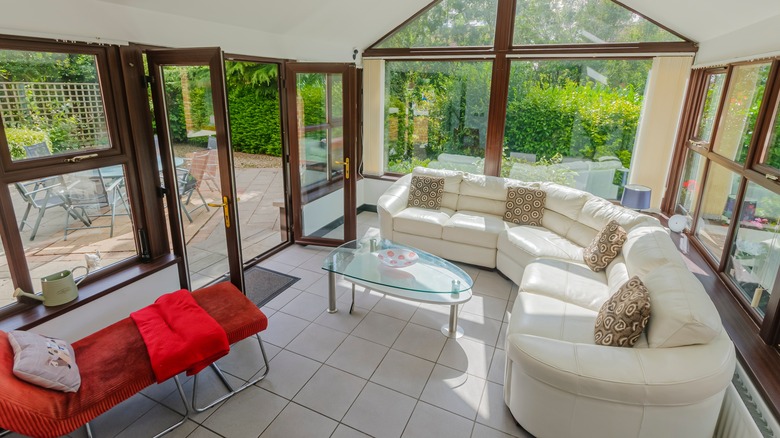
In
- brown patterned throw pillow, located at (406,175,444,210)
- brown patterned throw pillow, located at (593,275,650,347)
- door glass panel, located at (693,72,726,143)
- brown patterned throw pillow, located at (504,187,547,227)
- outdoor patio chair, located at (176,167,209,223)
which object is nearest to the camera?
brown patterned throw pillow, located at (593,275,650,347)

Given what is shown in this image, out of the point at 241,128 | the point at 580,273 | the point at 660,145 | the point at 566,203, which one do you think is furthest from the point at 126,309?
the point at 241,128

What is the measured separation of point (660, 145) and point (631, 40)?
1.17 m

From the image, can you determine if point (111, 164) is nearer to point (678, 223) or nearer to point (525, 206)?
point (525, 206)

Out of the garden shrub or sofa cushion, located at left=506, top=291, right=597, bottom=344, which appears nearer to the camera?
the garden shrub

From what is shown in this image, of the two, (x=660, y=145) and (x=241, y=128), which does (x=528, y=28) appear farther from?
(x=241, y=128)

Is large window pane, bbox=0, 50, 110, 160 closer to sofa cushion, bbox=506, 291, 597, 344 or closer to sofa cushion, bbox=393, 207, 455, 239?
sofa cushion, bbox=393, 207, 455, 239

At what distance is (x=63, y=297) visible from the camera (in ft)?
8.66

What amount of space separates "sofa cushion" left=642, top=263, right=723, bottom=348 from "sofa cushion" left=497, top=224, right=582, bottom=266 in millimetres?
1277

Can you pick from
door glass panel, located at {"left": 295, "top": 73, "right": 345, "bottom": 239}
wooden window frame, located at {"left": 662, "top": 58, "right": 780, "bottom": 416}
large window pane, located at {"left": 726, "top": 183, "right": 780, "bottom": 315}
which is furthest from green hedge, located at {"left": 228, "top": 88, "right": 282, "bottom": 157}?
large window pane, located at {"left": 726, "top": 183, "right": 780, "bottom": 315}

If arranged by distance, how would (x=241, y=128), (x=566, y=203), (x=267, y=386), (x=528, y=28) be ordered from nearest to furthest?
(x=267, y=386), (x=566, y=203), (x=528, y=28), (x=241, y=128)

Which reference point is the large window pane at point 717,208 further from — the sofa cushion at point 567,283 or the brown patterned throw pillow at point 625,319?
the brown patterned throw pillow at point 625,319

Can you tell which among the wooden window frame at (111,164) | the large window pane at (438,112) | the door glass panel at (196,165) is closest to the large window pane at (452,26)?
the large window pane at (438,112)

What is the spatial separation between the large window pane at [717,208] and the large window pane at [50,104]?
4523 mm

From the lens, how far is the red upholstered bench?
1.85m
